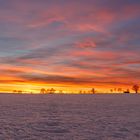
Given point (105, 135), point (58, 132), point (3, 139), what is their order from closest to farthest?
point (3, 139) < point (105, 135) < point (58, 132)

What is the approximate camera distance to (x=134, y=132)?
1030 inches

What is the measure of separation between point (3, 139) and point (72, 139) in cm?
500

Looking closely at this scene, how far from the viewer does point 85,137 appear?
24.0 m

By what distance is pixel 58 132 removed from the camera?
26750 mm

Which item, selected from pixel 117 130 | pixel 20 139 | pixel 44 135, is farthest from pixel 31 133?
pixel 117 130

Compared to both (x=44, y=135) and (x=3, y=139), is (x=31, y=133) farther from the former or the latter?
(x=3, y=139)

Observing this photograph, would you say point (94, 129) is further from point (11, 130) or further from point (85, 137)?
point (11, 130)

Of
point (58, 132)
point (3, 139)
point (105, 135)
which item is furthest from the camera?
point (58, 132)

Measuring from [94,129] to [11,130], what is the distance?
7.36 m

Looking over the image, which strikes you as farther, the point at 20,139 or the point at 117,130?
the point at 117,130

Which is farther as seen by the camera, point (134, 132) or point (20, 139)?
point (134, 132)

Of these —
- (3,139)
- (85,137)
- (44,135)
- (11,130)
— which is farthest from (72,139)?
(11,130)

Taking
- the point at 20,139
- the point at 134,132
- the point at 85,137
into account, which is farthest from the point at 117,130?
the point at 20,139

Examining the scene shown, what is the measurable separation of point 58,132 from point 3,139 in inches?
218
